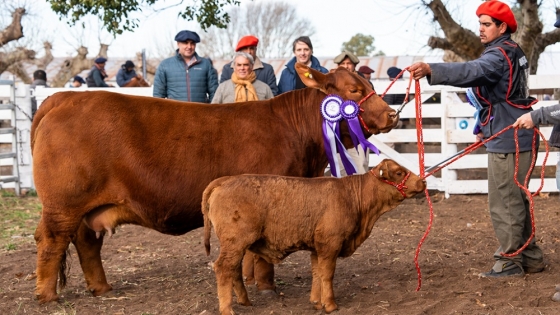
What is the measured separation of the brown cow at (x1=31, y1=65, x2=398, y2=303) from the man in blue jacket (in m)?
3.15

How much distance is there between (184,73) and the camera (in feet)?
28.6

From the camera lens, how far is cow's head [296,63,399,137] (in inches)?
216

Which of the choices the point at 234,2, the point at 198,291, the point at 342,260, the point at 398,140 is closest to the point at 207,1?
the point at 234,2

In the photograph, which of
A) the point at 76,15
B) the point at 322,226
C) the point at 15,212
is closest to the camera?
the point at 322,226

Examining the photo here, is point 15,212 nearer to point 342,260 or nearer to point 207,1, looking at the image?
point 207,1

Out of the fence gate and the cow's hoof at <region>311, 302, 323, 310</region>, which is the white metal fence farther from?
the cow's hoof at <region>311, 302, 323, 310</region>

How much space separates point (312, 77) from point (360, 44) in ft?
206

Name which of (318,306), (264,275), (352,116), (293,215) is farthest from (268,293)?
(352,116)

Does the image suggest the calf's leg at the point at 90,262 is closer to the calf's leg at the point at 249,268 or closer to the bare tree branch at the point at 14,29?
the calf's leg at the point at 249,268

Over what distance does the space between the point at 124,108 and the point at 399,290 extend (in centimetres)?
261

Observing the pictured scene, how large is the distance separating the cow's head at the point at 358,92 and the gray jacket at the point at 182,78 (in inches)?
135

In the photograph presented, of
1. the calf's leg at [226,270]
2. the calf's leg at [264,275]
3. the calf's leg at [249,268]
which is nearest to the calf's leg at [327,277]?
the calf's leg at [226,270]

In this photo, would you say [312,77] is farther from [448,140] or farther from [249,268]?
[448,140]

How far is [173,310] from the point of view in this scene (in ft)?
Answer: 17.2
